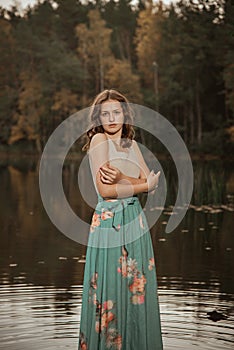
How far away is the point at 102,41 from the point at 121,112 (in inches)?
1929

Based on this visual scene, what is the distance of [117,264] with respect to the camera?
14.0 ft

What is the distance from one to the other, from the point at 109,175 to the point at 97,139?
0.77 feet

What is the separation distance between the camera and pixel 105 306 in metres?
4.26

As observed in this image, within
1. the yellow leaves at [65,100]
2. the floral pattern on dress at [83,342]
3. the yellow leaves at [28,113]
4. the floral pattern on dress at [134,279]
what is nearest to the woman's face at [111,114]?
the floral pattern on dress at [134,279]

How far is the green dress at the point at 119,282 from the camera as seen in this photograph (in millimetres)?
4254

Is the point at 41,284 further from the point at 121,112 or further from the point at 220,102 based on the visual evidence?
the point at 220,102

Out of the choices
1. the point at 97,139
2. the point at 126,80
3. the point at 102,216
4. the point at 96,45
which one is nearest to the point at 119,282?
the point at 102,216

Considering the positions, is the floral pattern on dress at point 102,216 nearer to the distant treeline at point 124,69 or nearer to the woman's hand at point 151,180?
the woman's hand at point 151,180

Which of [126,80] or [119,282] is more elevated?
[126,80]

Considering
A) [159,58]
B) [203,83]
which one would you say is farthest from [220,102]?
[159,58]

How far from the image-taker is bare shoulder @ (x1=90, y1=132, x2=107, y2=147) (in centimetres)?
→ 429

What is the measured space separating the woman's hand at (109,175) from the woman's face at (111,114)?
26 centimetres

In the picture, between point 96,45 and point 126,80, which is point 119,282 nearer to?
point 126,80

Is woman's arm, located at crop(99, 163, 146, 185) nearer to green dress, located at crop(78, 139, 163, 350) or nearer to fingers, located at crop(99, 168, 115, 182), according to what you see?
fingers, located at crop(99, 168, 115, 182)
